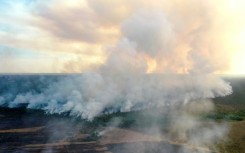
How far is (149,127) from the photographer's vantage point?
96625 mm

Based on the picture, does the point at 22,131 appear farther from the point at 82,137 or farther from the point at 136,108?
the point at 136,108

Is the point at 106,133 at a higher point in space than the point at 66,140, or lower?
higher

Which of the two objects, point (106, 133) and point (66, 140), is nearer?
point (66, 140)

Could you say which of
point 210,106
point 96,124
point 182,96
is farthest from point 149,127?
point 182,96

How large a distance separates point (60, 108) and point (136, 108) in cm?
3335

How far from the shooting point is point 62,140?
284 feet

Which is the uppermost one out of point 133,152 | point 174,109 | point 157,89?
point 157,89

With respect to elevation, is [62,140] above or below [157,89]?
below

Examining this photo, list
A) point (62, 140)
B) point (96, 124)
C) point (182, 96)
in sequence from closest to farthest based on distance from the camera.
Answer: point (62, 140) → point (96, 124) → point (182, 96)

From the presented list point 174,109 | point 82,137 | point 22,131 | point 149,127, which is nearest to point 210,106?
point 174,109

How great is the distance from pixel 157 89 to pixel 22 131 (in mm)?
73324

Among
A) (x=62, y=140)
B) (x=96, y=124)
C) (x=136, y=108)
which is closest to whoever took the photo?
(x=62, y=140)

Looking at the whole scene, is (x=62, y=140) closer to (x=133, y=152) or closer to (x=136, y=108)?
(x=133, y=152)

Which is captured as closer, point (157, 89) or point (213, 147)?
point (213, 147)
